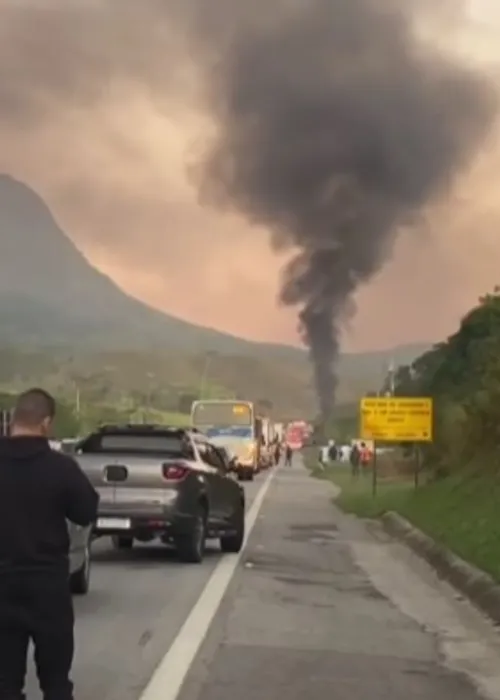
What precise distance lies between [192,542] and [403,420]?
2038cm

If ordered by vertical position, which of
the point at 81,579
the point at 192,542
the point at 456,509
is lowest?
the point at 81,579

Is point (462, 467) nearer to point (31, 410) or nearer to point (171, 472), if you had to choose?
point (171, 472)

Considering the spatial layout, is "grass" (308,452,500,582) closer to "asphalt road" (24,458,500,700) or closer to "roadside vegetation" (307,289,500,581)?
"roadside vegetation" (307,289,500,581)

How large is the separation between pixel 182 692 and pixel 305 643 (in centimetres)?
261

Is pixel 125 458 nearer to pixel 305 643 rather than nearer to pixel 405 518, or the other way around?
pixel 305 643

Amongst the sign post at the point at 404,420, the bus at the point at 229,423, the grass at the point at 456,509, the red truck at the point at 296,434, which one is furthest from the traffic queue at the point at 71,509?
the red truck at the point at 296,434

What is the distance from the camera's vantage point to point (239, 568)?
1906 cm

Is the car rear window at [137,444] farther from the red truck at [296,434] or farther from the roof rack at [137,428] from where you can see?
the red truck at [296,434]

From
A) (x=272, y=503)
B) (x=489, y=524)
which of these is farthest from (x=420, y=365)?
(x=489, y=524)

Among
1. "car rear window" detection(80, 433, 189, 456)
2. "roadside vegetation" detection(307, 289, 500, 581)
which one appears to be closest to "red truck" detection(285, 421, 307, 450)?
"roadside vegetation" detection(307, 289, 500, 581)

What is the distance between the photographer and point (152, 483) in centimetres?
1916

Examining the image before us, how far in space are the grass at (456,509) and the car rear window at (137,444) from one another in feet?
12.9

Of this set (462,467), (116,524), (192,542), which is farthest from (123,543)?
(462,467)

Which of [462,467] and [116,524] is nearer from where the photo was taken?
[116,524]
